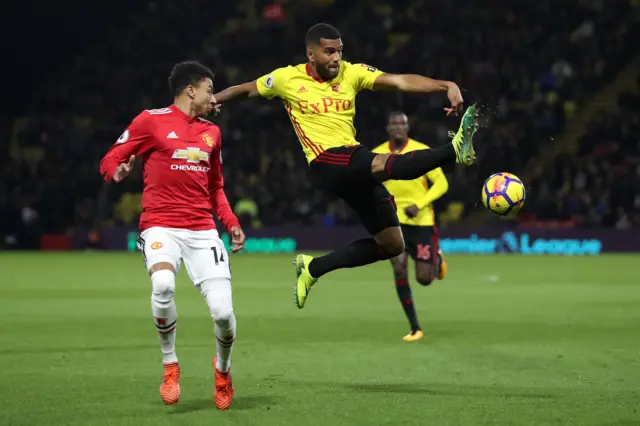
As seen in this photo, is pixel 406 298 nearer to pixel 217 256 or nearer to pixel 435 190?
pixel 435 190

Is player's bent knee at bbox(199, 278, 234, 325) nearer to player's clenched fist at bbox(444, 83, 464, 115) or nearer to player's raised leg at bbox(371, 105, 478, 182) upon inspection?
player's raised leg at bbox(371, 105, 478, 182)

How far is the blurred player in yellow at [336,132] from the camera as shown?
7.71 m

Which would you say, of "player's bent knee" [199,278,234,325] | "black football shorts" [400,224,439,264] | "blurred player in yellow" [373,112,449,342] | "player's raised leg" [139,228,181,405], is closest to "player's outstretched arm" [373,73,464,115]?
"player's bent knee" [199,278,234,325]

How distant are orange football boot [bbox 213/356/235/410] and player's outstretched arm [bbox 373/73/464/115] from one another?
2.22 m

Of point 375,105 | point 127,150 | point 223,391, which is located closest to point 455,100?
point 127,150

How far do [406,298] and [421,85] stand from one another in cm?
398

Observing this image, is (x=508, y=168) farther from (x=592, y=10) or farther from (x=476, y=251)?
(x=592, y=10)

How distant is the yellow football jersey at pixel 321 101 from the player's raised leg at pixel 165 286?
179 centimetres

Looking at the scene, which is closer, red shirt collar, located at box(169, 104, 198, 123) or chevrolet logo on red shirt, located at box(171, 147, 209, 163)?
chevrolet logo on red shirt, located at box(171, 147, 209, 163)

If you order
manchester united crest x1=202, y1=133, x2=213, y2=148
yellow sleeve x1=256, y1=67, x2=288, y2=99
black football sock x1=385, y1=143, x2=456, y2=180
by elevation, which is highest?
yellow sleeve x1=256, y1=67, x2=288, y2=99

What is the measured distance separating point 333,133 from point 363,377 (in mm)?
1819

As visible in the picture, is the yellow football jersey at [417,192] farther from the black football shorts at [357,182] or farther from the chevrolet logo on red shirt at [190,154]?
the chevrolet logo on red shirt at [190,154]

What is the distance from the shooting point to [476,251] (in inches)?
1138

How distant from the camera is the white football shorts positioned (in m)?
6.57
